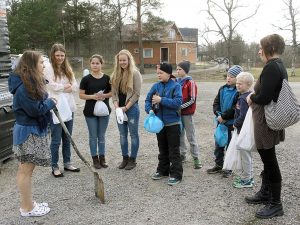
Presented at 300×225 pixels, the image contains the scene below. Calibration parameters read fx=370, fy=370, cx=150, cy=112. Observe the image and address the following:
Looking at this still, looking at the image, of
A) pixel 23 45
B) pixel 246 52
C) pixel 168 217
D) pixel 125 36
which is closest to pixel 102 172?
pixel 168 217

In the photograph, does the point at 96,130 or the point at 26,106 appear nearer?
the point at 26,106

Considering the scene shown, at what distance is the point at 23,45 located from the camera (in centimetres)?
3244

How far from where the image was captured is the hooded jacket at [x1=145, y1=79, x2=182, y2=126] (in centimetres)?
479

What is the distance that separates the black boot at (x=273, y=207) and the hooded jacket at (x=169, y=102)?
5.13 feet

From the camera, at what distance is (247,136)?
13.4 ft

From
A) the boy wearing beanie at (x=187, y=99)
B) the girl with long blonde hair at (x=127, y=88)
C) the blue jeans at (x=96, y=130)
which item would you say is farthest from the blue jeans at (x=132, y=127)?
the boy wearing beanie at (x=187, y=99)

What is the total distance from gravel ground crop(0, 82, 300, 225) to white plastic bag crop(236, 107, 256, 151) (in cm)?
67

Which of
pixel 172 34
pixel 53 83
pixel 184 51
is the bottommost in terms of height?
pixel 53 83

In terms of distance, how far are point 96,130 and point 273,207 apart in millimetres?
2818

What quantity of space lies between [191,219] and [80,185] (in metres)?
1.76

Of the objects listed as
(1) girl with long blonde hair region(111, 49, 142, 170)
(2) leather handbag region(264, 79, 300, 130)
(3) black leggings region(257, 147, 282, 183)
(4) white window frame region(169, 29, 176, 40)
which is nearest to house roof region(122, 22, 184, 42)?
(4) white window frame region(169, 29, 176, 40)

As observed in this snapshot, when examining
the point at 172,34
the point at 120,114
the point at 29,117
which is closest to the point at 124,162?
the point at 120,114

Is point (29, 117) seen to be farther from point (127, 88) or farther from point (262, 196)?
→ point (262, 196)

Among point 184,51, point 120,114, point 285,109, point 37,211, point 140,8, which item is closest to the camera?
point 285,109
